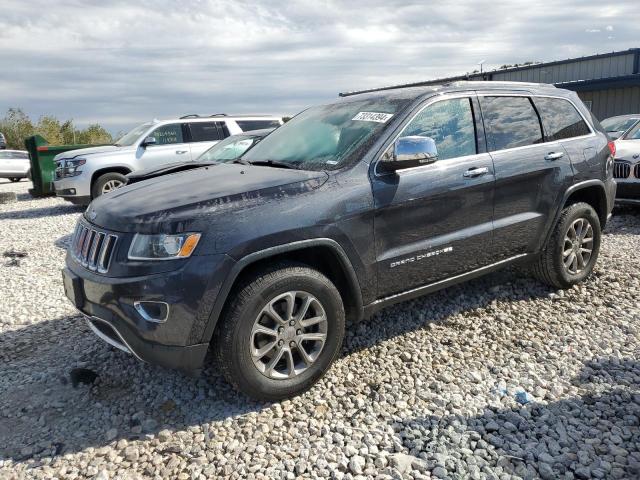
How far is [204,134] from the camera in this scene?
11.3 m

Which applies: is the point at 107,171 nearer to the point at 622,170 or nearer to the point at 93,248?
the point at 93,248

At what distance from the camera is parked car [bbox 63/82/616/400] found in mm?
2871

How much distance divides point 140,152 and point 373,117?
819 centimetres

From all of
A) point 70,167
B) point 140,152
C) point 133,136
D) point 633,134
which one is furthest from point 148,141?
point 633,134

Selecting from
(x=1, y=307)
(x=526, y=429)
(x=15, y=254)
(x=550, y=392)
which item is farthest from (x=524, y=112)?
(x=15, y=254)

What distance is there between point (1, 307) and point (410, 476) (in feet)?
Result: 14.3

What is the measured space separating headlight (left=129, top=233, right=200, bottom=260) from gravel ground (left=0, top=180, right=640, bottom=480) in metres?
1.02

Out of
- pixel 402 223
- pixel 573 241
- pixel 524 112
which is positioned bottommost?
pixel 573 241

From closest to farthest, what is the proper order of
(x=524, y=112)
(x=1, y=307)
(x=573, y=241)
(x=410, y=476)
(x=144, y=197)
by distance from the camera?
1. (x=410, y=476)
2. (x=144, y=197)
3. (x=524, y=112)
4. (x=573, y=241)
5. (x=1, y=307)

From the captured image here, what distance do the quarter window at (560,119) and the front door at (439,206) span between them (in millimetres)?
874

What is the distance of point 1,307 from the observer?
16.9 feet

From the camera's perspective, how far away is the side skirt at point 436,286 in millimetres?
3551

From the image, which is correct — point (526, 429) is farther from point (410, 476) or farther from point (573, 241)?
point (573, 241)

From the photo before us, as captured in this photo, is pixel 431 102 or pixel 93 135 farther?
pixel 93 135
